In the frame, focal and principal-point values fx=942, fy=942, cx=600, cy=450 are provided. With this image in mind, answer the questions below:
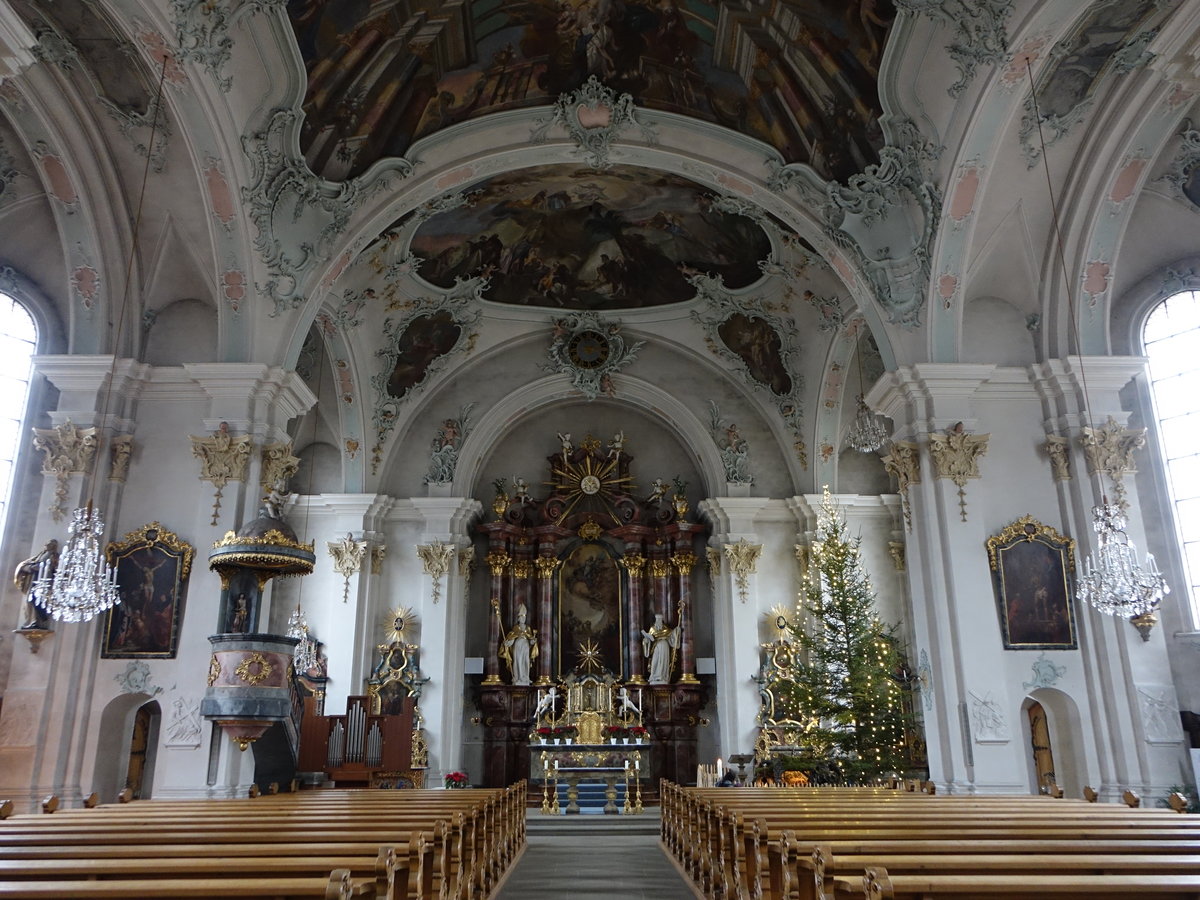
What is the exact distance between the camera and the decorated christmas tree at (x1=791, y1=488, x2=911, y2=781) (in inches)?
560

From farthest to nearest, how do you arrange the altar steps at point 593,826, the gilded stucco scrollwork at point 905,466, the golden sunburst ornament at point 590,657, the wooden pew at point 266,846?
the golden sunburst ornament at point 590,657, the altar steps at point 593,826, the gilded stucco scrollwork at point 905,466, the wooden pew at point 266,846

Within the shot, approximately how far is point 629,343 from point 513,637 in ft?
23.2

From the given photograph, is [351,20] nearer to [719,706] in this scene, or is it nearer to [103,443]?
[103,443]

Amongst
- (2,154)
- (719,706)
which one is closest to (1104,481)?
(719,706)

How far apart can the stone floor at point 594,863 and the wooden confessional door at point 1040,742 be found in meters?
5.58

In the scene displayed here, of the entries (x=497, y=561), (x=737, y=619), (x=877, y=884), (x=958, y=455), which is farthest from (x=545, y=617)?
(x=877, y=884)

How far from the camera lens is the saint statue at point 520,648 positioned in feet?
68.1

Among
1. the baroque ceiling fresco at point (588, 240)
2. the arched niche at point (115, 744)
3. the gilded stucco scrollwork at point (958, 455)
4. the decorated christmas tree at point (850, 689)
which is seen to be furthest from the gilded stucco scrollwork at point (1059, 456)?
the arched niche at point (115, 744)

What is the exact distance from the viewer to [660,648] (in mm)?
20844

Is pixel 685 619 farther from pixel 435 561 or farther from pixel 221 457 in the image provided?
pixel 221 457

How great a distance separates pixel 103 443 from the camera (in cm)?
1253

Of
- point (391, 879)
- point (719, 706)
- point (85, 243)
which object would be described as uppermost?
point (85, 243)

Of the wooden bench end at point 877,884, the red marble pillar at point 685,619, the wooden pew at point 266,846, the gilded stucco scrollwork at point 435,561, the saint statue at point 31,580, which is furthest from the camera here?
the red marble pillar at point 685,619

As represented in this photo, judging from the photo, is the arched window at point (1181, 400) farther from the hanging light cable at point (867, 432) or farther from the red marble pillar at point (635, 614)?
the red marble pillar at point (635, 614)
